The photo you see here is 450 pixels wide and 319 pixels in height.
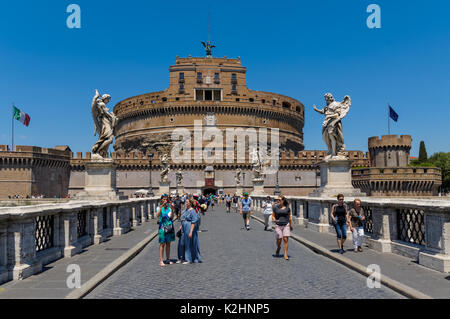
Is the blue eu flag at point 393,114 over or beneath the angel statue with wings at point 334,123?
over

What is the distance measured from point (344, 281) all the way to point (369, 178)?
50406 mm

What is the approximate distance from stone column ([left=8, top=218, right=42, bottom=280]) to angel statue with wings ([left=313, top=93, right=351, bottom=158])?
9.33m

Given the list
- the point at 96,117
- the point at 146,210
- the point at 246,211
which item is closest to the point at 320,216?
the point at 246,211

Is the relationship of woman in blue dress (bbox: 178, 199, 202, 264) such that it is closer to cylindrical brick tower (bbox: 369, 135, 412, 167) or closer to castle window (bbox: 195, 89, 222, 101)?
cylindrical brick tower (bbox: 369, 135, 412, 167)

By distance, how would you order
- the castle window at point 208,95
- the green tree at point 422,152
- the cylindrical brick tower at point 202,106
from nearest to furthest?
the green tree at point 422,152 < the cylindrical brick tower at point 202,106 < the castle window at point 208,95

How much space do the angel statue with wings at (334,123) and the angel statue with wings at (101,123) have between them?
266 inches

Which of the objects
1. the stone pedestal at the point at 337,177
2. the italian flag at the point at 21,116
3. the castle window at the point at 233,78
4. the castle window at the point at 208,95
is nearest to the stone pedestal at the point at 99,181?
the stone pedestal at the point at 337,177

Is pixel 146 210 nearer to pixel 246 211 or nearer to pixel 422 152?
pixel 246 211

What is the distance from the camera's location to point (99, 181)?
533 inches

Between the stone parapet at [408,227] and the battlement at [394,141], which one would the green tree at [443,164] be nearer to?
the battlement at [394,141]

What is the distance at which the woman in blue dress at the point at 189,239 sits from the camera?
862 cm

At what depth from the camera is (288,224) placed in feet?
30.8

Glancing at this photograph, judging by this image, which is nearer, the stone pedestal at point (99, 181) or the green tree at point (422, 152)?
the stone pedestal at point (99, 181)

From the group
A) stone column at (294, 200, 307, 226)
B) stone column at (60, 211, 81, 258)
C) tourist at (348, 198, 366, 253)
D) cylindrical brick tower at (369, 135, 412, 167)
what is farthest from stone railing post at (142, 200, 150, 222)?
cylindrical brick tower at (369, 135, 412, 167)
